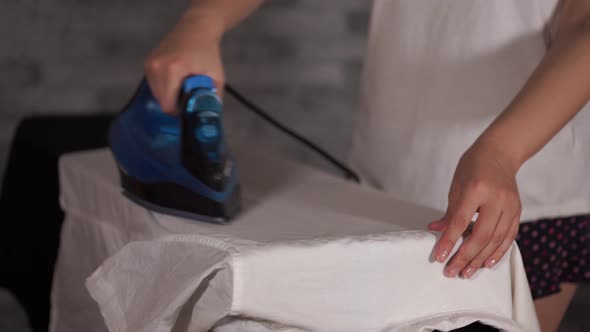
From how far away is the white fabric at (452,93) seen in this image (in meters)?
1.05

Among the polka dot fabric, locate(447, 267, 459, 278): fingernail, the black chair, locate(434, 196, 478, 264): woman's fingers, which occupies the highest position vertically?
locate(434, 196, 478, 264): woman's fingers

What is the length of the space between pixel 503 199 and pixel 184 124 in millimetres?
419

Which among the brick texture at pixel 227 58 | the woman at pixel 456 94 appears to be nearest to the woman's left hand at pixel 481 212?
the woman at pixel 456 94

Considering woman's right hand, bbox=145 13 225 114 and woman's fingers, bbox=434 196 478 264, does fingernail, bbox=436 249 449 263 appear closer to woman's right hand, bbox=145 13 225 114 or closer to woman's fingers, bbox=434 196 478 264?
woman's fingers, bbox=434 196 478 264

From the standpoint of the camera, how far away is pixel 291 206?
1.03m

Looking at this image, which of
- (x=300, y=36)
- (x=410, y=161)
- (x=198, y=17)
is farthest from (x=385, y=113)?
(x=300, y=36)

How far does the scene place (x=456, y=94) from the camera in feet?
3.62

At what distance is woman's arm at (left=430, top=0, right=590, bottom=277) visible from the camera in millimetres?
750

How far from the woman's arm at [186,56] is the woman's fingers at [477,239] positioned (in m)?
0.41

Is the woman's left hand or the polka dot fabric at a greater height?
the woman's left hand

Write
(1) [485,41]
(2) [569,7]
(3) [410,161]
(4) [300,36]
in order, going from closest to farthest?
1. (2) [569,7]
2. (1) [485,41]
3. (3) [410,161]
4. (4) [300,36]

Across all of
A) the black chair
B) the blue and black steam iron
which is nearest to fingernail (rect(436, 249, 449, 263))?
the blue and black steam iron

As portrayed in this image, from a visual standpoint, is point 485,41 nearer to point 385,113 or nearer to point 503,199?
point 385,113

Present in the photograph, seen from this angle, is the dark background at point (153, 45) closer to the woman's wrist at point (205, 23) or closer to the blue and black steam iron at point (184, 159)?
the blue and black steam iron at point (184, 159)
